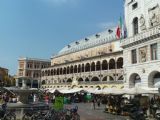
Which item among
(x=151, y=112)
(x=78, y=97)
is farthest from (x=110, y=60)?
(x=151, y=112)

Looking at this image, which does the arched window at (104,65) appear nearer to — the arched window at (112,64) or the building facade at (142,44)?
the arched window at (112,64)

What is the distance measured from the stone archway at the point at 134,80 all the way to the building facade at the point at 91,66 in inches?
666

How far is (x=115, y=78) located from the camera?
190 feet

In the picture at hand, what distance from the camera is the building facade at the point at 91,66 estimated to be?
5928cm

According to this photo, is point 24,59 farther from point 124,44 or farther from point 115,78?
point 124,44

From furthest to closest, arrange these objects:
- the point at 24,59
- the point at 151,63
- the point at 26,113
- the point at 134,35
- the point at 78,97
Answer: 1. the point at 24,59
2. the point at 78,97
3. the point at 134,35
4. the point at 151,63
5. the point at 26,113


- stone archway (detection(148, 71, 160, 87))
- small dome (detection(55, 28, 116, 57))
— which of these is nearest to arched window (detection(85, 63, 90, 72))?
small dome (detection(55, 28, 116, 57))

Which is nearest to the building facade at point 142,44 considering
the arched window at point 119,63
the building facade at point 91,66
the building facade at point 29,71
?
the building facade at point 91,66

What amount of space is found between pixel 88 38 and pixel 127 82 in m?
51.8

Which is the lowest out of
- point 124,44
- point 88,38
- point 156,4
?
point 124,44

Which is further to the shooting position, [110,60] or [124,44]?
[110,60]

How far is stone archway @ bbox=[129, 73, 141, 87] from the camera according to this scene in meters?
34.6

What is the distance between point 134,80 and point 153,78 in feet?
13.1

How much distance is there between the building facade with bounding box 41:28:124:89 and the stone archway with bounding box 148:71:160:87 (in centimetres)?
2068
